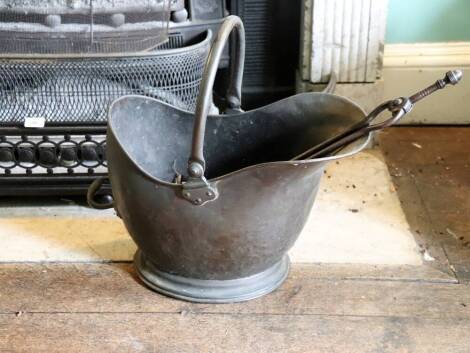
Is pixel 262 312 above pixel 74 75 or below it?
below

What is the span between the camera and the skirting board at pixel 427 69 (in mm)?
1632

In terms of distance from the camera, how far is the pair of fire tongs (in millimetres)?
881

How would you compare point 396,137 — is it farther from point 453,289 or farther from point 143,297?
point 143,297

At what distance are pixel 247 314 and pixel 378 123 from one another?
36 cm

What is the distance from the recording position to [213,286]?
1.04 meters

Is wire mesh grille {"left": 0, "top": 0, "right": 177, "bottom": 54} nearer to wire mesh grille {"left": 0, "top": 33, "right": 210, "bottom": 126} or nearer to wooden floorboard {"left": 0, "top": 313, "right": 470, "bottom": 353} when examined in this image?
wire mesh grille {"left": 0, "top": 33, "right": 210, "bottom": 126}

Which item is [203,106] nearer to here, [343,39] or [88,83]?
[88,83]

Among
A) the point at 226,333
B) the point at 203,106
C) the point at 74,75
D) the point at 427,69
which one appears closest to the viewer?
the point at 203,106

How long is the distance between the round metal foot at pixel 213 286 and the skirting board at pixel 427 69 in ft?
2.56

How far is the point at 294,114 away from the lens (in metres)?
1.12

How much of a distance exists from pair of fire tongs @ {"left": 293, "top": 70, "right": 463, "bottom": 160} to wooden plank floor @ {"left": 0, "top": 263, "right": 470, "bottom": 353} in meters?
0.23

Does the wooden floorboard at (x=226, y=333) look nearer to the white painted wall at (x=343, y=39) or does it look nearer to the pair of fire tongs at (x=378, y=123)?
the pair of fire tongs at (x=378, y=123)

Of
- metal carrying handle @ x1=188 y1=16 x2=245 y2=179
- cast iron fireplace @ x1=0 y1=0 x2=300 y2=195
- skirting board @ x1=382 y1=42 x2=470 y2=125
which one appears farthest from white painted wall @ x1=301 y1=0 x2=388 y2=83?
metal carrying handle @ x1=188 y1=16 x2=245 y2=179

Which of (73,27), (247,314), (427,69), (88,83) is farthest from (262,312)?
(427,69)
